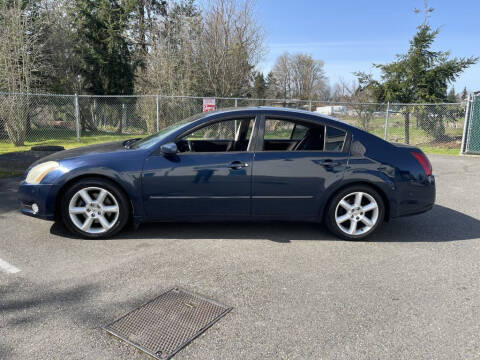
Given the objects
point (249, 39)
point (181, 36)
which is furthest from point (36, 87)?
point (249, 39)

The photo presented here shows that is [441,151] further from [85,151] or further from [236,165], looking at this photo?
[85,151]

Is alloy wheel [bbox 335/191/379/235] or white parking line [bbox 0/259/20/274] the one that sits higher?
alloy wheel [bbox 335/191/379/235]

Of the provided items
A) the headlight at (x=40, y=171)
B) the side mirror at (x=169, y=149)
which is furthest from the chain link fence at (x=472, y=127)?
the headlight at (x=40, y=171)

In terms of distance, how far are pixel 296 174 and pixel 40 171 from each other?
2917 millimetres

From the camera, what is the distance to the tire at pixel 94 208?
3826mm

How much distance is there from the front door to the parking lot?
0.37m

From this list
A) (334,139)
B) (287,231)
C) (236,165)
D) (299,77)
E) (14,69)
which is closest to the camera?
(236,165)

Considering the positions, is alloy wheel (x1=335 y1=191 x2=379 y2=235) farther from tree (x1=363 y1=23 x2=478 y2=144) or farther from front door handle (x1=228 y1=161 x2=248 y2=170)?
tree (x1=363 y1=23 x2=478 y2=144)

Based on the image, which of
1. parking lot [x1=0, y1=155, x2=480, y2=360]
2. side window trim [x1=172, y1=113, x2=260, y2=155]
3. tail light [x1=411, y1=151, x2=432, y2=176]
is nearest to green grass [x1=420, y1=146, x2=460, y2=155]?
parking lot [x1=0, y1=155, x2=480, y2=360]

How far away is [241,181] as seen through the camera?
3.90 meters

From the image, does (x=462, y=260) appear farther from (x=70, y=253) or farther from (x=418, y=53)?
(x=418, y=53)

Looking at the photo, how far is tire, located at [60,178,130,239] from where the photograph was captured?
3826 mm

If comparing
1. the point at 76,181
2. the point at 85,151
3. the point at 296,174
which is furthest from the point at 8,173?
the point at 296,174

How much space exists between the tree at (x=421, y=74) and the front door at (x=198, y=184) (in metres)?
12.8
